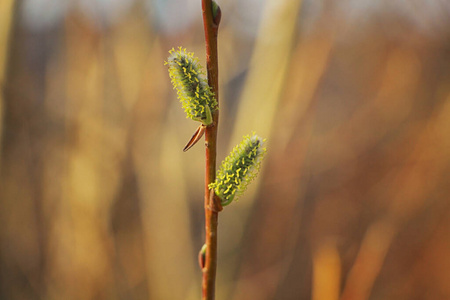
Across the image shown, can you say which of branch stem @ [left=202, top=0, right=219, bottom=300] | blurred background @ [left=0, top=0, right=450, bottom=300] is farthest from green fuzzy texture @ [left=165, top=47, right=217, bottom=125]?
blurred background @ [left=0, top=0, right=450, bottom=300]

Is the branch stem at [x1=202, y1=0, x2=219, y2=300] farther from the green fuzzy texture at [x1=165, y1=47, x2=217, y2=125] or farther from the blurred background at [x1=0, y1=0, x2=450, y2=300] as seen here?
the blurred background at [x1=0, y1=0, x2=450, y2=300]

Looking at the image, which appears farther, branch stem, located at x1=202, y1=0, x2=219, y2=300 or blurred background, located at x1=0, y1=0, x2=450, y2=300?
blurred background, located at x1=0, y1=0, x2=450, y2=300

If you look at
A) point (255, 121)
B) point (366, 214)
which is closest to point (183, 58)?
point (255, 121)

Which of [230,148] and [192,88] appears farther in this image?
[230,148]

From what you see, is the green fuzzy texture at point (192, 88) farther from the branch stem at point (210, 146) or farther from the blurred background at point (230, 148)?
the blurred background at point (230, 148)

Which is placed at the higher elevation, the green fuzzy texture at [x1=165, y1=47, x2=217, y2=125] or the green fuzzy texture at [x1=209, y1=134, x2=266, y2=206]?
the green fuzzy texture at [x1=165, y1=47, x2=217, y2=125]

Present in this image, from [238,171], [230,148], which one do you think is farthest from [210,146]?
[230,148]

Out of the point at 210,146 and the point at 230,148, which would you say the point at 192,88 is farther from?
the point at 230,148

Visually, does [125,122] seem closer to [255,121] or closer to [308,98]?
[255,121]
